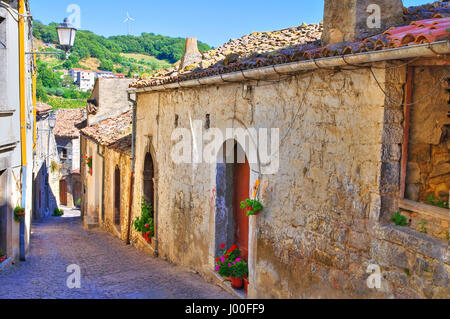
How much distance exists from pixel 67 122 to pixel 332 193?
112 ft

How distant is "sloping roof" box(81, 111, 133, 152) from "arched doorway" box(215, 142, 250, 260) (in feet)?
20.3

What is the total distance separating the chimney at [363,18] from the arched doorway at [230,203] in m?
2.67

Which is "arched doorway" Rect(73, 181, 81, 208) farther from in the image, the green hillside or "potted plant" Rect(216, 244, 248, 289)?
"potted plant" Rect(216, 244, 248, 289)

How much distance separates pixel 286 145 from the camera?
5.77 meters

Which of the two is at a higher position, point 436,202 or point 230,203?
point 436,202

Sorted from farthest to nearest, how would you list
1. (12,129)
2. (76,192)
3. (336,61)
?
(76,192)
(12,129)
(336,61)

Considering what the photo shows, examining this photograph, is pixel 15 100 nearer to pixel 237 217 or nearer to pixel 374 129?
pixel 237 217

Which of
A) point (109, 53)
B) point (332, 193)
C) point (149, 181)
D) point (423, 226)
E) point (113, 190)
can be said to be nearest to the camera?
point (423, 226)

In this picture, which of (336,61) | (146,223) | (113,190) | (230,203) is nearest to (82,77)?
(113,190)

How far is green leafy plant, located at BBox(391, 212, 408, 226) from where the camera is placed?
4.36 metres

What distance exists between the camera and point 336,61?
4.62m

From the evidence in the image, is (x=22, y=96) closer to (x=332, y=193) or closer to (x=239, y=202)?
(x=239, y=202)

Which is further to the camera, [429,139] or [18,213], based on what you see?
[18,213]

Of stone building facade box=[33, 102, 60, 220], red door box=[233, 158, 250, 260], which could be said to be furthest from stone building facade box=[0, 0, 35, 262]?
stone building facade box=[33, 102, 60, 220]
